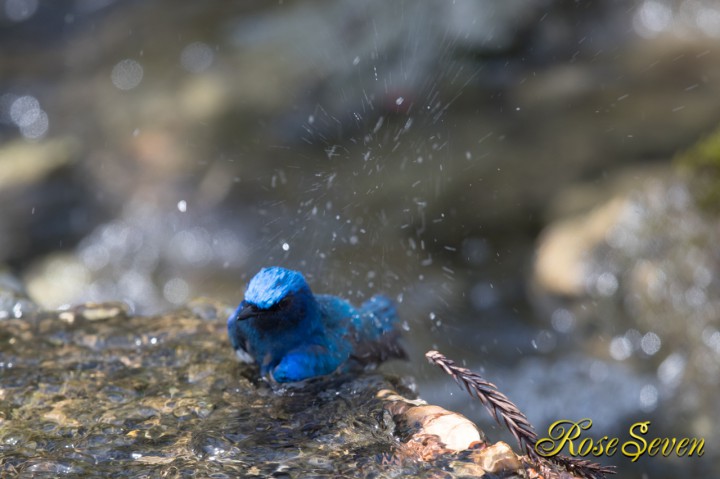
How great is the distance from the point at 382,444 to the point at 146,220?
19.5 feet

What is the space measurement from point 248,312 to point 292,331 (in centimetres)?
30

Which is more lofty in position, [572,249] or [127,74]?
[127,74]

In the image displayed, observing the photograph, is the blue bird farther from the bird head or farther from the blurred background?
the blurred background

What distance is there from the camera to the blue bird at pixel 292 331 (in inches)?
138

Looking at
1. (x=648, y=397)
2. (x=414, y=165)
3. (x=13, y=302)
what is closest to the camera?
(x=13, y=302)

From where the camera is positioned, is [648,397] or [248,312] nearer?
[248,312]

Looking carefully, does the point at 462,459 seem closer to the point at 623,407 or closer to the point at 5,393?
the point at 5,393

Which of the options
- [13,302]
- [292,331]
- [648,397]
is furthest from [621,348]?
[13,302]

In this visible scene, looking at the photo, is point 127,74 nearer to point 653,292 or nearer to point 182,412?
point 653,292

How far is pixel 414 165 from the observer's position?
26.2ft

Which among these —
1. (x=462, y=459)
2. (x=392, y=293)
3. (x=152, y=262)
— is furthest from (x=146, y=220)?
(x=462, y=459)

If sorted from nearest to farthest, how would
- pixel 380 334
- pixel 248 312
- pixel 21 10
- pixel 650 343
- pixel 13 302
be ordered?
pixel 248 312 < pixel 380 334 < pixel 13 302 < pixel 650 343 < pixel 21 10

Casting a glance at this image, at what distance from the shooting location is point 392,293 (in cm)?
675

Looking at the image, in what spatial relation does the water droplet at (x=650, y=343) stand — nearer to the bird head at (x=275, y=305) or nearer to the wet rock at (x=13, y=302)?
the bird head at (x=275, y=305)
